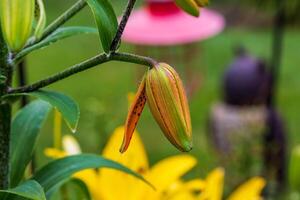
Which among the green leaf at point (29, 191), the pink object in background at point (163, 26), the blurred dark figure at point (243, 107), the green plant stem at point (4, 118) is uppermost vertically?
the green plant stem at point (4, 118)

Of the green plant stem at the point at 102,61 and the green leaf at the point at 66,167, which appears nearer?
the green plant stem at the point at 102,61

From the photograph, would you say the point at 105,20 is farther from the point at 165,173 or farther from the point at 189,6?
the point at 165,173

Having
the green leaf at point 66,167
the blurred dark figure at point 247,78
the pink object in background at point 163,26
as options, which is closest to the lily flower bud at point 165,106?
the green leaf at point 66,167

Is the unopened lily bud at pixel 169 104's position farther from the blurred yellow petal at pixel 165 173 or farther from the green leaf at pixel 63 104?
the blurred yellow petal at pixel 165 173

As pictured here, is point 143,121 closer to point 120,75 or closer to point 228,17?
point 120,75

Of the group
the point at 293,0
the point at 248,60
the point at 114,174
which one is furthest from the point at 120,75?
the point at 114,174

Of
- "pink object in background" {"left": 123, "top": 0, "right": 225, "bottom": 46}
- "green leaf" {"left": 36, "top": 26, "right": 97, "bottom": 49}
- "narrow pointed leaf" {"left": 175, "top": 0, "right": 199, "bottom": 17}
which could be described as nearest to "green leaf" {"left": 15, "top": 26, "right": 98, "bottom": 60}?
"green leaf" {"left": 36, "top": 26, "right": 97, "bottom": 49}

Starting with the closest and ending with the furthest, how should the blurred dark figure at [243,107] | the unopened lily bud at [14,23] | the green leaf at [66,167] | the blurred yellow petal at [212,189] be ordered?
the unopened lily bud at [14,23], the green leaf at [66,167], the blurred yellow petal at [212,189], the blurred dark figure at [243,107]

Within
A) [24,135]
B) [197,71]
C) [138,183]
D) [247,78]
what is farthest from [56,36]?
[197,71]
